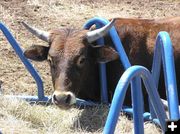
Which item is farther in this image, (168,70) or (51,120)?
(51,120)

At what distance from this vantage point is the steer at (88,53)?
6.01 meters

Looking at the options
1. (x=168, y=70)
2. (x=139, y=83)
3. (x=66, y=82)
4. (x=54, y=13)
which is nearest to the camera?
(x=139, y=83)

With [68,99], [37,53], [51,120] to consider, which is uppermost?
[37,53]

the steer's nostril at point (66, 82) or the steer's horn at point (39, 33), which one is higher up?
the steer's horn at point (39, 33)

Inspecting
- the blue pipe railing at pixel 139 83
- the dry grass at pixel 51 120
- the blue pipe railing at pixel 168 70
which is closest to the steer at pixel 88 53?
the blue pipe railing at pixel 139 83

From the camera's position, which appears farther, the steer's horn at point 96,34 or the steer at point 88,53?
the steer's horn at point 96,34

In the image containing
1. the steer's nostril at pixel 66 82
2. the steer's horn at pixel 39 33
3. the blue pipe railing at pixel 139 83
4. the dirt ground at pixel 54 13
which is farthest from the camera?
the dirt ground at pixel 54 13

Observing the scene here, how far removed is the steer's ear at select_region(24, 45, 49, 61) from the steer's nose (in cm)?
92

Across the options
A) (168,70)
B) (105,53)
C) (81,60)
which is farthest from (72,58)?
(168,70)

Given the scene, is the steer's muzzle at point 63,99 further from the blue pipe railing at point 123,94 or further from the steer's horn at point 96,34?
the blue pipe railing at point 123,94

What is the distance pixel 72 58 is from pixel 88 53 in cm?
32

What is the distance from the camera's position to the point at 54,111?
20.6 feet

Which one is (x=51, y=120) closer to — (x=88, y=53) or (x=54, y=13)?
(x=88, y=53)

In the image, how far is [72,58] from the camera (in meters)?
6.07
